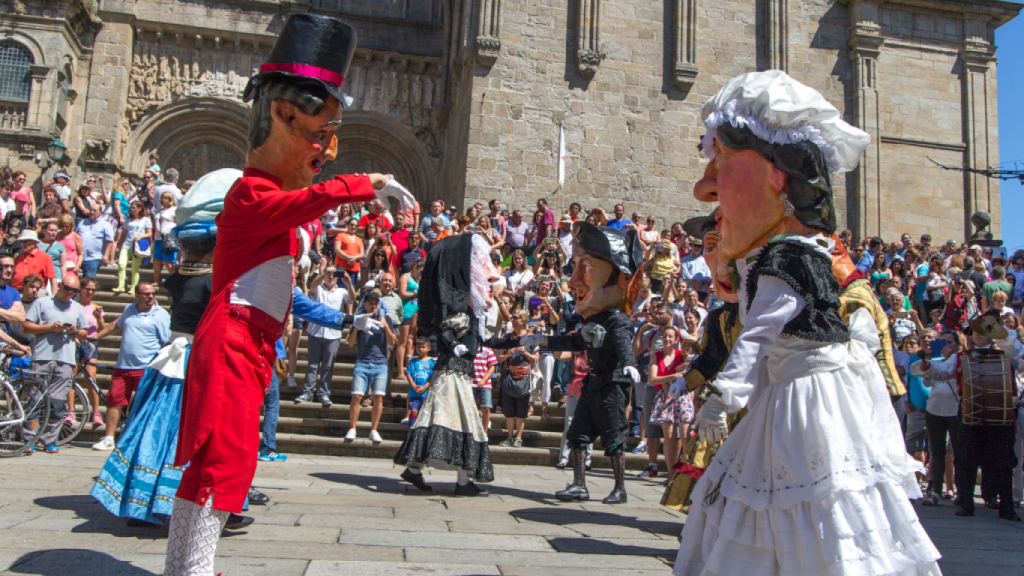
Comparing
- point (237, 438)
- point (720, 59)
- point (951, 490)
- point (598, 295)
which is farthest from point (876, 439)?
point (720, 59)

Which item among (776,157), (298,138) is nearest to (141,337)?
(298,138)

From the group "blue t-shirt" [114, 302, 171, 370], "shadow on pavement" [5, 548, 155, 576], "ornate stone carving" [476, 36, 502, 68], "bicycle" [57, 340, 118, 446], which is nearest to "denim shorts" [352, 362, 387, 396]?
"blue t-shirt" [114, 302, 171, 370]

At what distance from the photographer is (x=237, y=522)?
4152mm

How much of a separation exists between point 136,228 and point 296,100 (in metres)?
10.5

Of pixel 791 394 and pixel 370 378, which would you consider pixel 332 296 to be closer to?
pixel 370 378

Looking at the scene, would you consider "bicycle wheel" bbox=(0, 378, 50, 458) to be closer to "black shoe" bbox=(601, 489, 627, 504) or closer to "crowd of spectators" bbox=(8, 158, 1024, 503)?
"crowd of spectators" bbox=(8, 158, 1024, 503)

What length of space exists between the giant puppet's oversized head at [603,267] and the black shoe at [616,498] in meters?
1.43

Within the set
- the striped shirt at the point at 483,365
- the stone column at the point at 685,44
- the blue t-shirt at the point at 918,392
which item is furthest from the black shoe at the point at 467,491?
the stone column at the point at 685,44

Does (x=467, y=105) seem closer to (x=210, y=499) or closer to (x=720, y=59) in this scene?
(x=720, y=59)

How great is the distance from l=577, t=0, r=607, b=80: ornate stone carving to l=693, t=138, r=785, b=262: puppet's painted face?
15871 millimetres

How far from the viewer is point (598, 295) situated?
607cm

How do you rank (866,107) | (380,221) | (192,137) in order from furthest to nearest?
(192,137) → (866,107) → (380,221)

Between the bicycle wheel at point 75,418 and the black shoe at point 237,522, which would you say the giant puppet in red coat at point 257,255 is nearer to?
the black shoe at point 237,522

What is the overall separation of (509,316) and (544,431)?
160 centimetres
